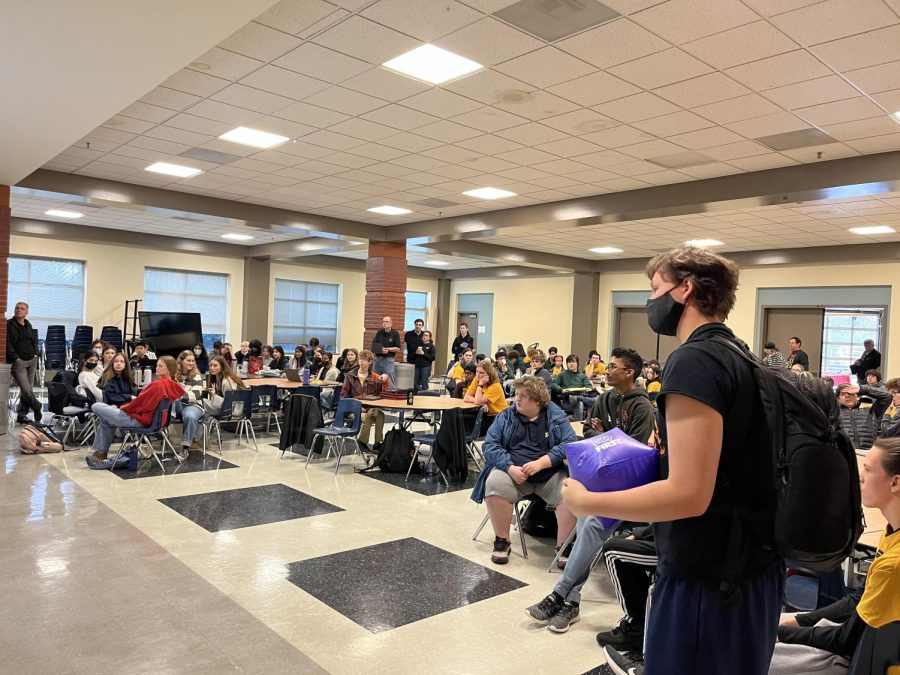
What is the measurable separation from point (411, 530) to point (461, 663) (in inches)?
73.9

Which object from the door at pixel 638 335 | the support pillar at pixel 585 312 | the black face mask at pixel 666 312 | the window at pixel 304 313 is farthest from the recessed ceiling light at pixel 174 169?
the door at pixel 638 335

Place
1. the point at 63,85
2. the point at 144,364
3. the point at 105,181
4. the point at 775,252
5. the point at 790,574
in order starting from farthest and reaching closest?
the point at 775,252 → the point at 105,181 → the point at 144,364 → the point at 63,85 → the point at 790,574

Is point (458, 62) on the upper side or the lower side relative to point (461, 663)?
upper

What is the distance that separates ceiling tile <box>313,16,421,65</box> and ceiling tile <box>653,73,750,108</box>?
1952mm

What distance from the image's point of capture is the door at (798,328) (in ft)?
43.1

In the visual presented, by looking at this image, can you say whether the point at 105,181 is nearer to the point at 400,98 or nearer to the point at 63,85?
the point at 63,85

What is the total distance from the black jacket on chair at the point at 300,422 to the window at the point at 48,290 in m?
9.75

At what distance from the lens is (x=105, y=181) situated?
9156 mm

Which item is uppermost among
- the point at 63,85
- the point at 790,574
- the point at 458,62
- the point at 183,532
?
the point at 458,62

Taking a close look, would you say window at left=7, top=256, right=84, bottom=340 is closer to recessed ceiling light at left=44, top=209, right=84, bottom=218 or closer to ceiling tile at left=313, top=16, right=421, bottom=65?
recessed ceiling light at left=44, top=209, right=84, bottom=218

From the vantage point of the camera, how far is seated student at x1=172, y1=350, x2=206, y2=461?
677 centimetres

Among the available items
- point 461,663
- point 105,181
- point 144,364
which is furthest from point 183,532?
point 105,181

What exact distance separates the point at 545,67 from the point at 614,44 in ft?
1.86

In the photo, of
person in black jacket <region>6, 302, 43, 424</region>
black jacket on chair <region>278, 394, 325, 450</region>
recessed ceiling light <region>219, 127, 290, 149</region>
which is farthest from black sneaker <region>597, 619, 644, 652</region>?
person in black jacket <region>6, 302, 43, 424</region>
